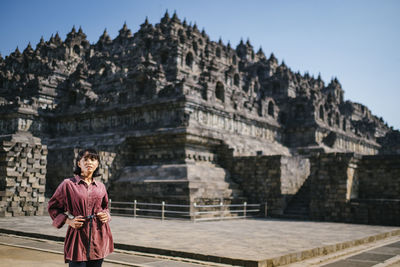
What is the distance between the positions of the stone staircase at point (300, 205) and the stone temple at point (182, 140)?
9 cm

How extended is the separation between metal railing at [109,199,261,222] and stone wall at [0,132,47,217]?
11.4ft

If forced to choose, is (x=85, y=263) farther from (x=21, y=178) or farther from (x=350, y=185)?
(x=350, y=185)

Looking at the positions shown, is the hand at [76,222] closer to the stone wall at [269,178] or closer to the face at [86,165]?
the face at [86,165]

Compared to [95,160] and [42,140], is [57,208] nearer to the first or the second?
[95,160]

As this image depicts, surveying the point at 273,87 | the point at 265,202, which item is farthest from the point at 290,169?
the point at 273,87

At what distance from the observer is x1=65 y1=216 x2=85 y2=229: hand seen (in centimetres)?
463

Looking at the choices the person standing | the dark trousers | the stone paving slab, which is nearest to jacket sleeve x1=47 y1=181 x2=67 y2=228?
the person standing

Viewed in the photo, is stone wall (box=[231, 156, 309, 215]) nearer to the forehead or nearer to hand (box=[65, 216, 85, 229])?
the forehead

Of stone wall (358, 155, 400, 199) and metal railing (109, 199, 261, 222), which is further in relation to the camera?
stone wall (358, 155, 400, 199)

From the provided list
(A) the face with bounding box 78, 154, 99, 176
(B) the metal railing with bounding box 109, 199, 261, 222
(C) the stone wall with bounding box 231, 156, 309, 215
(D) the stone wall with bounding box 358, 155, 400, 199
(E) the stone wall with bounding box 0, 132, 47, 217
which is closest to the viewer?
(A) the face with bounding box 78, 154, 99, 176

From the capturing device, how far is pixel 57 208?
484cm

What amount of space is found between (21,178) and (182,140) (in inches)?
317

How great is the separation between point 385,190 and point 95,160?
1801 cm

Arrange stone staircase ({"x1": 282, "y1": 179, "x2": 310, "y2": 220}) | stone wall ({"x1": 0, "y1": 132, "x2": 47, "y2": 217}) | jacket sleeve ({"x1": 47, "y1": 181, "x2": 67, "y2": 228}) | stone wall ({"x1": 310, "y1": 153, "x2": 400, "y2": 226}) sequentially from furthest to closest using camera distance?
stone staircase ({"x1": 282, "y1": 179, "x2": 310, "y2": 220}) → stone wall ({"x1": 310, "y1": 153, "x2": 400, "y2": 226}) → stone wall ({"x1": 0, "y1": 132, "x2": 47, "y2": 217}) → jacket sleeve ({"x1": 47, "y1": 181, "x2": 67, "y2": 228})
